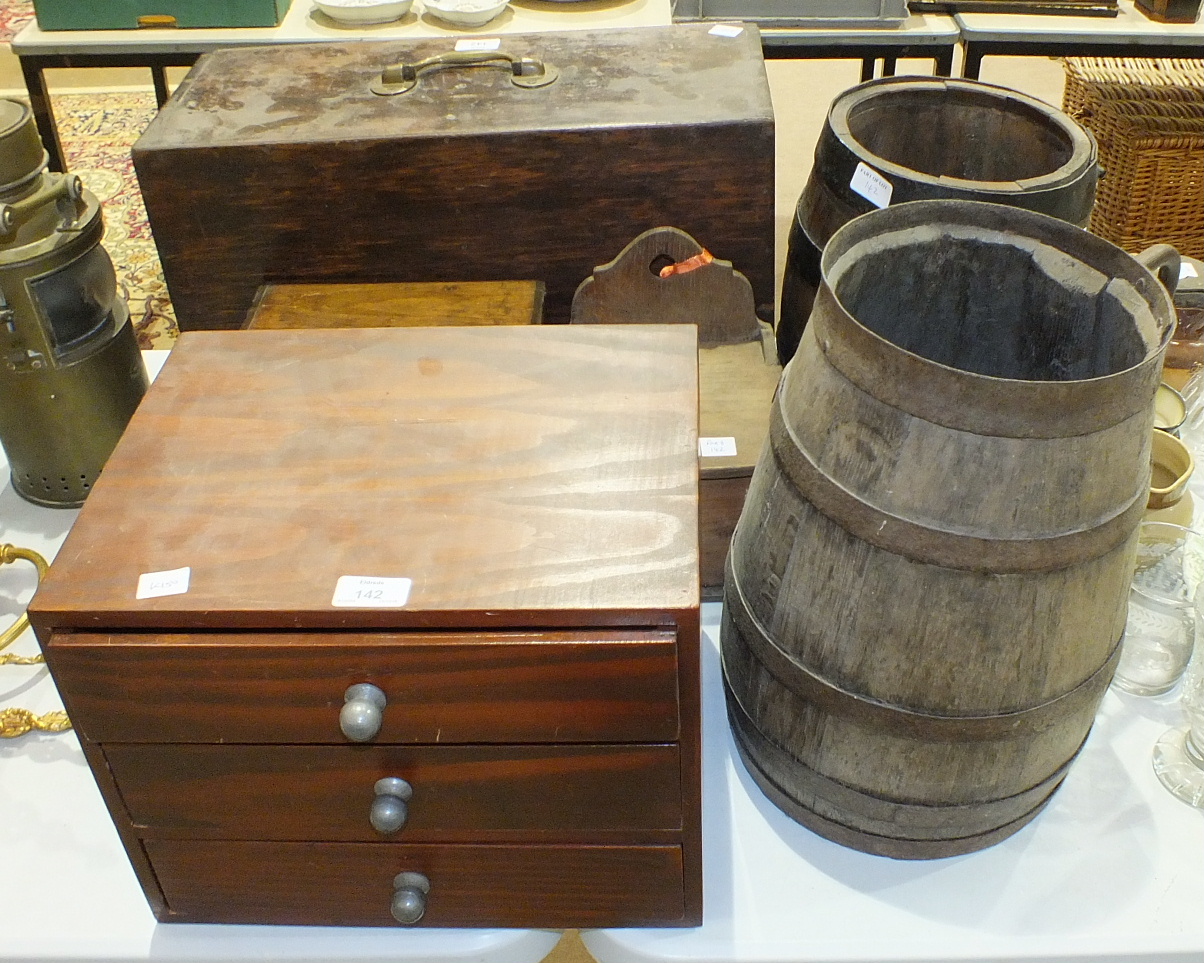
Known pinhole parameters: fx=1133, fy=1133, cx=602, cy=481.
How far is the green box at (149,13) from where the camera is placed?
236 centimetres

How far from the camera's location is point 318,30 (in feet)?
7.63

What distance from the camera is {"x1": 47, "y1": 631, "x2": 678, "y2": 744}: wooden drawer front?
0.75 m

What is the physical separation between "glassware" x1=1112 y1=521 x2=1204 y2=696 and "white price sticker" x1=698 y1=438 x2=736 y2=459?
398 mm

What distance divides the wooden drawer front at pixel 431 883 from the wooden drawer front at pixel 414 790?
0.02m

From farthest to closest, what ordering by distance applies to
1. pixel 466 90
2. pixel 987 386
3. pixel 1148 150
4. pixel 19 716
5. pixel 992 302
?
pixel 1148 150 → pixel 466 90 → pixel 19 716 → pixel 992 302 → pixel 987 386

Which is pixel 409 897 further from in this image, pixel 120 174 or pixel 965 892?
pixel 120 174

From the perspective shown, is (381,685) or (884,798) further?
(884,798)

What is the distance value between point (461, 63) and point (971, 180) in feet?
2.26

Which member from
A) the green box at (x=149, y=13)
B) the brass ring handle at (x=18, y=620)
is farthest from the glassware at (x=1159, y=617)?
the green box at (x=149, y=13)

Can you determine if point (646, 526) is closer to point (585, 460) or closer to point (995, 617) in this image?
point (585, 460)

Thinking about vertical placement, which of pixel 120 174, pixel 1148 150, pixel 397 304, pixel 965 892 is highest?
pixel 397 304

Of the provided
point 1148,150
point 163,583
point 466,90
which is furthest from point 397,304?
point 1148,150

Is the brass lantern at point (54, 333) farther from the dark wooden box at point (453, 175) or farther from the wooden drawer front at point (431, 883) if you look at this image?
the wooden drawer front at point (431, 883)

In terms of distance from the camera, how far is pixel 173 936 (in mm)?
928
